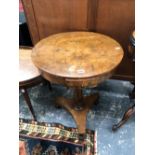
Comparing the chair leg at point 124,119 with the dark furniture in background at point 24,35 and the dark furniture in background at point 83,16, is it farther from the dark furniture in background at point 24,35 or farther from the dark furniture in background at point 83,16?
the dark furniture in background at point 24,35

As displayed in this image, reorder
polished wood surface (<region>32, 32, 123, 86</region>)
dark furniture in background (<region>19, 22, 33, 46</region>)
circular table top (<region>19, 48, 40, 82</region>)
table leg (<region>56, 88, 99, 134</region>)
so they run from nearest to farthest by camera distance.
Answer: polished wood surface (<region>32, 32, 123, 86</region>) < circular table top (<region>19, 48, 40, 82</region>) < table leg (<region>56, 88, 99, 134</region>) < dark furniture in background (<region>19, 22, 33, 46</region>)

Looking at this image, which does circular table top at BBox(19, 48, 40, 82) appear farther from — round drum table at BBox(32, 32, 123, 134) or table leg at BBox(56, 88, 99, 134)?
table leg at BBox(56, 88, 99, 134)

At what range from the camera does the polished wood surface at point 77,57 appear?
49.9 inches

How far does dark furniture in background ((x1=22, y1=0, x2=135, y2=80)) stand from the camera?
1.66 metres

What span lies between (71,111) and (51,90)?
413mm

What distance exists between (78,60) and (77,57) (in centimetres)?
3

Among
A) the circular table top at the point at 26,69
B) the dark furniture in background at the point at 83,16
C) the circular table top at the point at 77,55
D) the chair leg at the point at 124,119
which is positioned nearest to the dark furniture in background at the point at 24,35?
the dark furniture in background at the point at 83,16

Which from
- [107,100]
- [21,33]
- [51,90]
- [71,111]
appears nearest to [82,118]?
[71,111]

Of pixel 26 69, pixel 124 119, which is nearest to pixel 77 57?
pixel 26 69

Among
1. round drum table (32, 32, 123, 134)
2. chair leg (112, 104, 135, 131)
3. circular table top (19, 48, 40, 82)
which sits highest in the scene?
round drum table (32, 32, 123, 134)

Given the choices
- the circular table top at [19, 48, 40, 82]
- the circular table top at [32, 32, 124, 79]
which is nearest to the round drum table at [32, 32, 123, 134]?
the circular table top at [32, 32, 124, 79]
